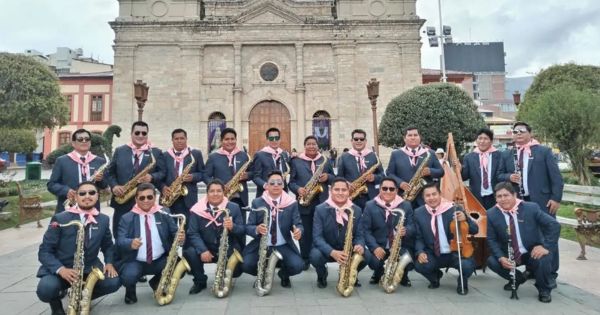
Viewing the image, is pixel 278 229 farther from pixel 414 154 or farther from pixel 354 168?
pixel 414 154

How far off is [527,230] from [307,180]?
3176 mm

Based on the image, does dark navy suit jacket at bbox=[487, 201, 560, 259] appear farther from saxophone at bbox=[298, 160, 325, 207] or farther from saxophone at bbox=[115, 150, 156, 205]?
saxophone at bbox=[115, 150, 156, 205]

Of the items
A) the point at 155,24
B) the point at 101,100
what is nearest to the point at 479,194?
the point at 155,24

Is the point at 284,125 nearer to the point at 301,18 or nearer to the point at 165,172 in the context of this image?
the point at 301,18

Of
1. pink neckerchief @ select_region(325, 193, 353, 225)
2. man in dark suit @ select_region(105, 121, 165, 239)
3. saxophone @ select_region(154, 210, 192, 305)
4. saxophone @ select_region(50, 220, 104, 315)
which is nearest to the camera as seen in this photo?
saxophone @ select_region(50, 220, 104, 315)

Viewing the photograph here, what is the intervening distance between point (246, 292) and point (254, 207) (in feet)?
3.61

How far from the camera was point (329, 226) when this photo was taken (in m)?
5.12

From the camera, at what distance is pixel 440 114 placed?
17.2 metres

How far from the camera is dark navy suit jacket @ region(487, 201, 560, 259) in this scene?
469 cm

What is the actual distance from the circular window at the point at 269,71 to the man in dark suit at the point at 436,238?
2174 cm

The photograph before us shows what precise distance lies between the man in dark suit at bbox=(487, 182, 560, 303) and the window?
3662 cm

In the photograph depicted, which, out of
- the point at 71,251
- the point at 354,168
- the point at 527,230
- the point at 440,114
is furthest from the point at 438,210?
the point at 440,114

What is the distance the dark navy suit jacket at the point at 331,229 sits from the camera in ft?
16.6

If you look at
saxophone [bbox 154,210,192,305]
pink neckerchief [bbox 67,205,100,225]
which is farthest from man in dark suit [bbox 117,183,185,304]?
pink neckerchief [bbox 67,205,100,225]
